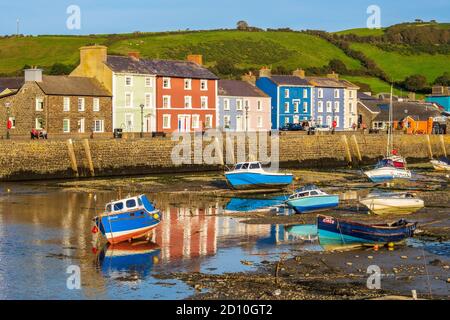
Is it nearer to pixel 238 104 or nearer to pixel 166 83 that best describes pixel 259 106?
pixel 238 104

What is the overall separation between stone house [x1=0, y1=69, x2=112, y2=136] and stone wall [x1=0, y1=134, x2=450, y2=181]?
6389 millimetres

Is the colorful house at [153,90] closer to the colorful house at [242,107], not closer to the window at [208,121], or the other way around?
the window at [208,121]

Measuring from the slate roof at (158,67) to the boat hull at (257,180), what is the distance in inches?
1084

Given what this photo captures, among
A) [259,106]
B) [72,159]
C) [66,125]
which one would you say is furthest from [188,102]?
[72,159]

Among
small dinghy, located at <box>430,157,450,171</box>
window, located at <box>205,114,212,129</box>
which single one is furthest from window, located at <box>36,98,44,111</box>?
small dinghy, located at <box>430,157,450,171</box>

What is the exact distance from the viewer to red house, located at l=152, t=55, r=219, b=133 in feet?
274

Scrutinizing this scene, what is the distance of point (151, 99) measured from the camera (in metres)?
82.6

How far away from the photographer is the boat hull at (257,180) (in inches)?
2159

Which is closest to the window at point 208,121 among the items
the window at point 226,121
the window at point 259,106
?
the window at point 226,121

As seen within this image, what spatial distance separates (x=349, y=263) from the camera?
3130 cm

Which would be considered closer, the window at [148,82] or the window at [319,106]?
the window at [148,82]

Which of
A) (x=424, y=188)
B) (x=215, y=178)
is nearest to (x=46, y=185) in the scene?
(x=215, y=178)

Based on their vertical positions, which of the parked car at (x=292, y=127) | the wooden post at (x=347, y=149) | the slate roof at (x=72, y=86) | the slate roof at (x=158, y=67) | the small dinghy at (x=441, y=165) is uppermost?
the slate roof at (x=158, y=67)
